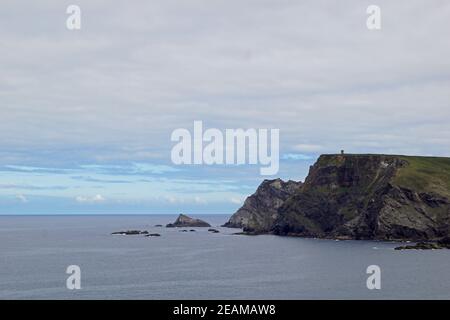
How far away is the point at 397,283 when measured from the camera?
132875 mm

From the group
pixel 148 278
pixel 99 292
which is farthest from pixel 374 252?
pixel 99 292
